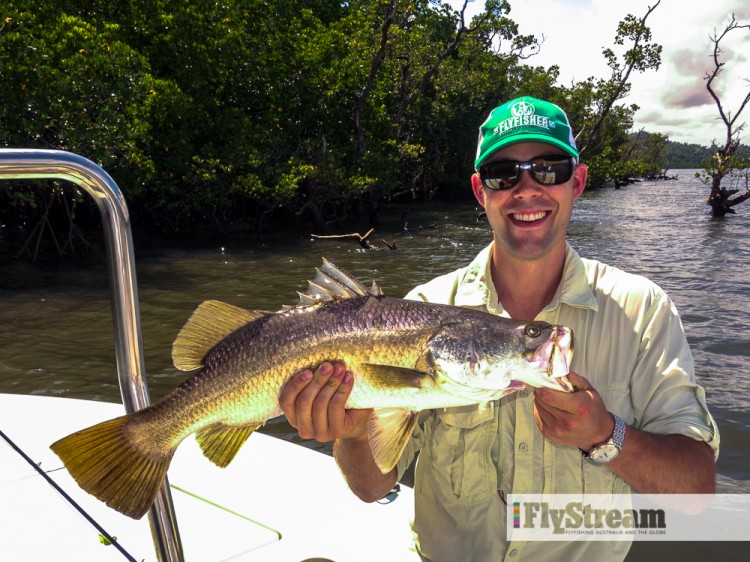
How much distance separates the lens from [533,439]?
8.34 feet

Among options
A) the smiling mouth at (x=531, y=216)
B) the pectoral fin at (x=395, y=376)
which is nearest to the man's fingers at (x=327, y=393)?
the pectoral fin at (x=395, y=376)

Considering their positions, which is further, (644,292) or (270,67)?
(270,67)

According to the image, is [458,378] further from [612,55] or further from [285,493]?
[612,55]

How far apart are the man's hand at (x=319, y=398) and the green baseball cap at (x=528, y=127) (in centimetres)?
131

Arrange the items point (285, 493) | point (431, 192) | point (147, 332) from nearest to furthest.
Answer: point (285, 493) < point (147, 332) < point (431, 192)

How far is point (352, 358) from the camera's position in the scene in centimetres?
234

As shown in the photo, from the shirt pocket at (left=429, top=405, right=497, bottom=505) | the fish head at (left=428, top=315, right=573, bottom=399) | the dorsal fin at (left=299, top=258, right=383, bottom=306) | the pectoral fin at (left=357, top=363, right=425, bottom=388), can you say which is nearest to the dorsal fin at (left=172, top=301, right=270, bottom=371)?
the dorsal fin at (left=299, top=258, right=383, bottom=306)

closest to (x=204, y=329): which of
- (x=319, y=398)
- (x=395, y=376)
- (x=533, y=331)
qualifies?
(x=319, y=398)

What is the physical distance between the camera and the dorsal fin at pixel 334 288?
8.07 ft

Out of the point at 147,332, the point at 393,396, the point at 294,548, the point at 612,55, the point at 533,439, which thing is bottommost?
the point at 147,332

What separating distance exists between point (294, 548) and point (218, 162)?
18.4 metres

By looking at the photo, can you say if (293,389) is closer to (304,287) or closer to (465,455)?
(465,455)

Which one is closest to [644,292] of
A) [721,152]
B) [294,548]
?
[294,548]

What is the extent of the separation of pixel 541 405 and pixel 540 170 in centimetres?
118
